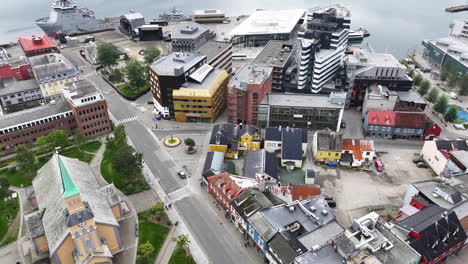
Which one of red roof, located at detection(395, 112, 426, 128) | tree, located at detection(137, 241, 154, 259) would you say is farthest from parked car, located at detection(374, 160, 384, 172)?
tree, located at detection(137, 241, 154, 259)

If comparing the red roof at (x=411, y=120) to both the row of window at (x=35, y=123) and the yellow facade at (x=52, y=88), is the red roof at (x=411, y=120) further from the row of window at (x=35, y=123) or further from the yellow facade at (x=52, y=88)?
the yellow facade at (x=52, y=88)

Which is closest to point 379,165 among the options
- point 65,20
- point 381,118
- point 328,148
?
point 328,148

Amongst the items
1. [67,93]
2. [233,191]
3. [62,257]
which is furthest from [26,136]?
[233,191]

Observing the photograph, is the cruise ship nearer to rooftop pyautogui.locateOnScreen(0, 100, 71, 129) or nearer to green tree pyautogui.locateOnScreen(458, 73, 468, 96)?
rooftop pyautogui.locateOnScreen(0, 100, 71, 129)

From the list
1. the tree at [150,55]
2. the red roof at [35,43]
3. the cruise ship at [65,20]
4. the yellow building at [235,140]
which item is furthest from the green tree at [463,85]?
the cruise ship at [65,20]

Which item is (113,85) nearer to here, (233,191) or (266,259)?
(233,191)

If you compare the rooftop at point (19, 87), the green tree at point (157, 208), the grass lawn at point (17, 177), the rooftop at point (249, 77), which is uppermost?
the rooftop at point (249, 77)

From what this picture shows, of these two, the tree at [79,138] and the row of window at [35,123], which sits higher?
the row of window at [35,123]
